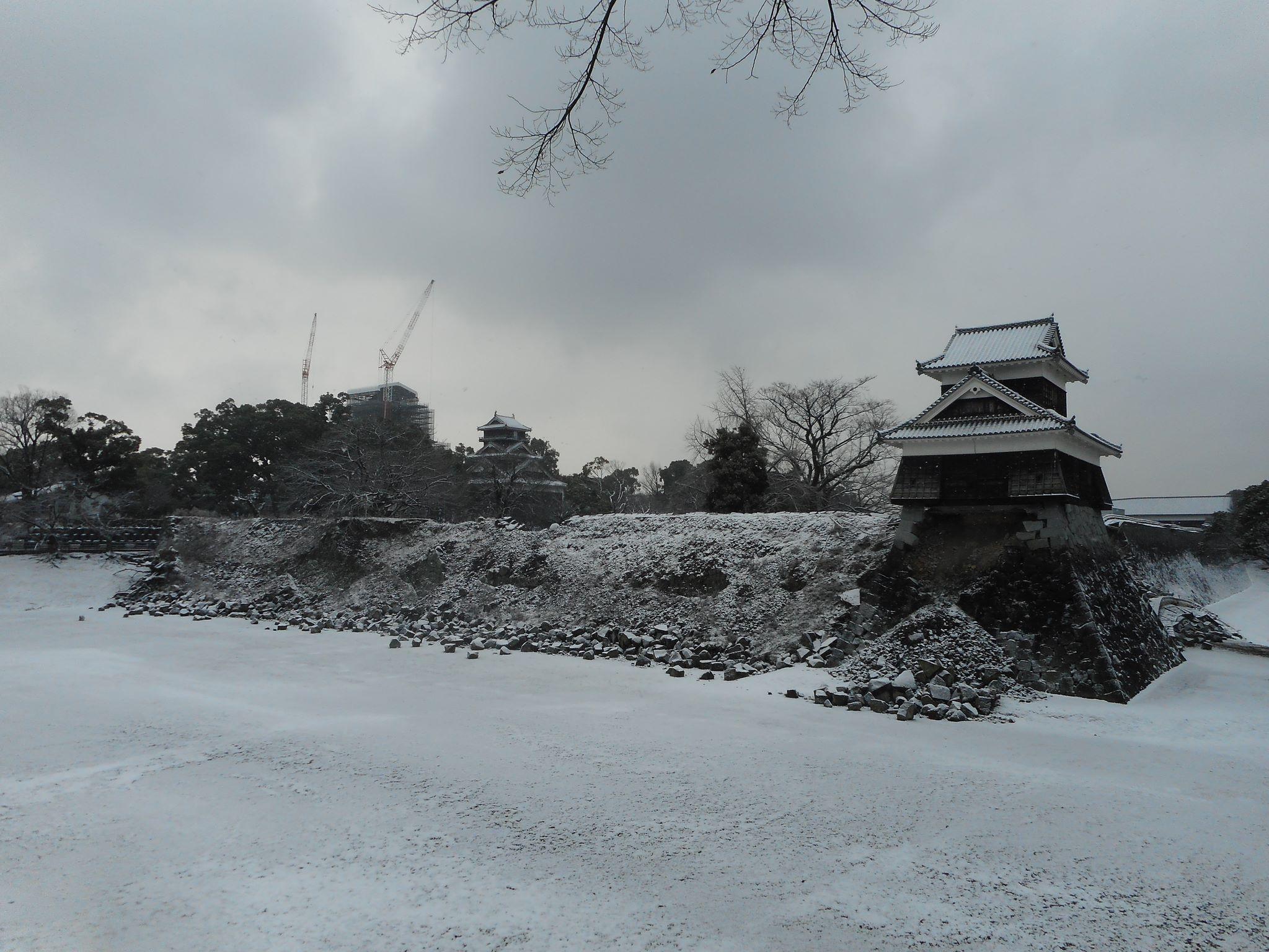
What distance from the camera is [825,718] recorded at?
8.09 m

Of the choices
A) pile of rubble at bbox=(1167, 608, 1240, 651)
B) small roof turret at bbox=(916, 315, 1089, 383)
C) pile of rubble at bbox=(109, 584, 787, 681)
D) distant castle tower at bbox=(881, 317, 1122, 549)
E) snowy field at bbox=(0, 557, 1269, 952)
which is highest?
small roof turret at bbox=(916, 315, 1089, 383)

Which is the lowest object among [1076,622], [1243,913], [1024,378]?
[1243,913]

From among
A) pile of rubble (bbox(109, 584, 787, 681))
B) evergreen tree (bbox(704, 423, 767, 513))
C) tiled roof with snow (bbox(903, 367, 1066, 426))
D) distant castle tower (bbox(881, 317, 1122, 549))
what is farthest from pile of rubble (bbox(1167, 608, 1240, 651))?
evergreen tree (bbox(704, 423, 767, 513))

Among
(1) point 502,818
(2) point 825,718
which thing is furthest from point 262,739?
(2) point 825,718

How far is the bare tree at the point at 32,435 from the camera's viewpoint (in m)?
23.6

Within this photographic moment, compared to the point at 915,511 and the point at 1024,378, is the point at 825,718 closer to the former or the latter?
the point at 915,511

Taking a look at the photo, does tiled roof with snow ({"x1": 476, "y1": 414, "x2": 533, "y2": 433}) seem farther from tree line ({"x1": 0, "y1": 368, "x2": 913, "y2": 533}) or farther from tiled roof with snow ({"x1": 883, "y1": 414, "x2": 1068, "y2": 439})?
tiled roof with snow ({"x1": 883, "y1": 414, "x2": 1068, "y2": 439})

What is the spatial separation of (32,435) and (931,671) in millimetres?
29152

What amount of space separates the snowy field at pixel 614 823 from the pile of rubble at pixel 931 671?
44 centimetres

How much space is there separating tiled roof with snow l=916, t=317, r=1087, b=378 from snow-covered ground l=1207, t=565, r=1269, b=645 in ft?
26.1

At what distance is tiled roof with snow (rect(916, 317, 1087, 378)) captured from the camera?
1133cm

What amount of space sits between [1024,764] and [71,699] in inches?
418

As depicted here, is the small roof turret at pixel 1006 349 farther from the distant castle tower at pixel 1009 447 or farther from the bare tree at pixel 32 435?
the bare tree at pixel 32 435

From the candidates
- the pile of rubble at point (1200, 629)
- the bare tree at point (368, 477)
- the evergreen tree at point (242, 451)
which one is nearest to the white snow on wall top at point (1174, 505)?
the pile of rubble at point (1200, 629)
